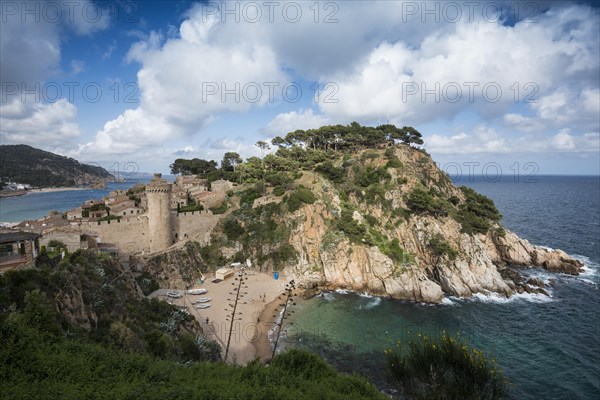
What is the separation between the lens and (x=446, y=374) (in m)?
19.6

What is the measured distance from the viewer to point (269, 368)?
14.9m

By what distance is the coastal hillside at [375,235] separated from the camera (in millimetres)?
37344

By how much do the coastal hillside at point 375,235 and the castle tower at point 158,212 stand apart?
79.3 inches

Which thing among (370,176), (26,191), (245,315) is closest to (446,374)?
(245,315)

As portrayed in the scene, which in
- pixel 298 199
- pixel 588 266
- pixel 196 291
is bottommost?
pixel 588 266

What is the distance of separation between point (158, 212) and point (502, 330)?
3431 cm

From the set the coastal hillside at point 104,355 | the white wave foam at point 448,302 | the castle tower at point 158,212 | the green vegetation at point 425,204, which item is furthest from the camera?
the green vegetation at point 425,204

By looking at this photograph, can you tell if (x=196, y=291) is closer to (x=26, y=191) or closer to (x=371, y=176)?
(x=371, y=176)

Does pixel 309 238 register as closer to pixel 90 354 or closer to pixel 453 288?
pixel 453 288

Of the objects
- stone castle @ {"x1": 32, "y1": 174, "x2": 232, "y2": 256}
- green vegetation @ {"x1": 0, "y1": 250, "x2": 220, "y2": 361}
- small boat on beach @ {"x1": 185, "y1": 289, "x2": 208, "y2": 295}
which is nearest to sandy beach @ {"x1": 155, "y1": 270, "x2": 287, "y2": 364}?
small boat on beach @ {"x1": 185, "y1": 289, "x2": 208, "y2": 295}

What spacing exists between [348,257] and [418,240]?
35.0ft

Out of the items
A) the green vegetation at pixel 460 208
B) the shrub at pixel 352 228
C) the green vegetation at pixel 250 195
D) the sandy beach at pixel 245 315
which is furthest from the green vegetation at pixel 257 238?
the green vegetation at pixel 460 208

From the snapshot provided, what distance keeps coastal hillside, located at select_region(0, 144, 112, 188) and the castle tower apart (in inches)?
5146

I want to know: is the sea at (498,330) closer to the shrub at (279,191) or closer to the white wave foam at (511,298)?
the white wave foam at (511,298)
